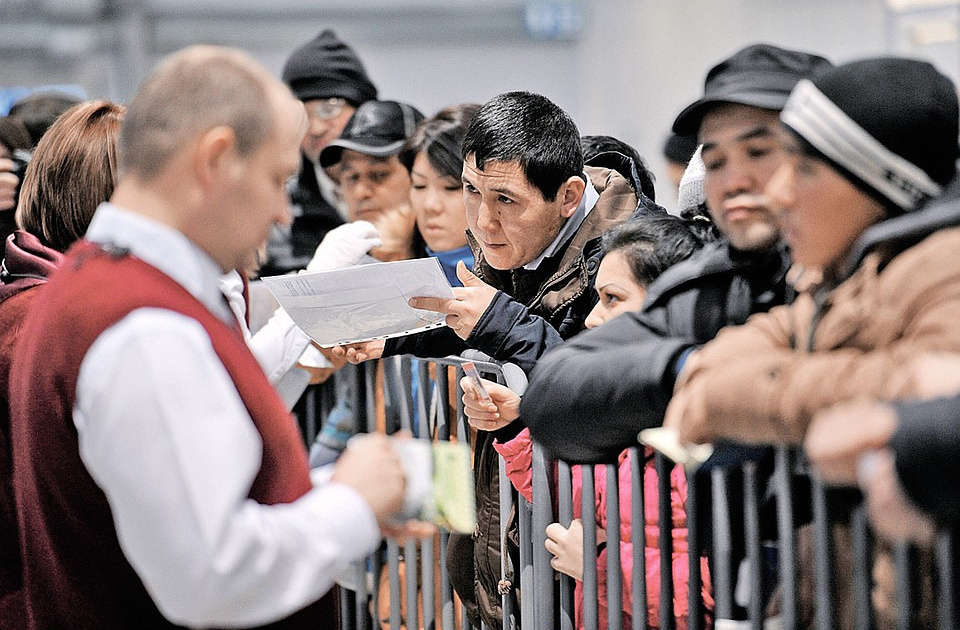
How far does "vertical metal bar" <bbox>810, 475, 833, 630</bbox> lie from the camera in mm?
1652

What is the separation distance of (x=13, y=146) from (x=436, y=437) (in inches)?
77.3

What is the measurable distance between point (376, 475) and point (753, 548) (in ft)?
2.00

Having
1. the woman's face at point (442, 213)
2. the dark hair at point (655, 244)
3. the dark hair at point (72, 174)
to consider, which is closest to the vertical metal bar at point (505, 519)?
the dark hair at point (655, 244)

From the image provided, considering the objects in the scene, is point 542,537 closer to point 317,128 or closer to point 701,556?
point 701,556

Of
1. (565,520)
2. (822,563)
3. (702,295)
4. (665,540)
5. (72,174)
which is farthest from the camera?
(565,520)

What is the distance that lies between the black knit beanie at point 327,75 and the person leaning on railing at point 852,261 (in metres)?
2.99

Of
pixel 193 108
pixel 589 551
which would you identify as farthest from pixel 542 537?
pixel 193 108

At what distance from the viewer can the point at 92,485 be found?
1581 mm

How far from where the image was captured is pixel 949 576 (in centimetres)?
149

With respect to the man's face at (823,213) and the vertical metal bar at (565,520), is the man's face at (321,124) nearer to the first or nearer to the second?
the vertical metal bar at (565,520)

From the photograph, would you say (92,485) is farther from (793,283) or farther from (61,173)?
(793,283)

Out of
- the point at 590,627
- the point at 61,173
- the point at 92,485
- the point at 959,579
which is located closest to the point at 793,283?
the point at 959,579

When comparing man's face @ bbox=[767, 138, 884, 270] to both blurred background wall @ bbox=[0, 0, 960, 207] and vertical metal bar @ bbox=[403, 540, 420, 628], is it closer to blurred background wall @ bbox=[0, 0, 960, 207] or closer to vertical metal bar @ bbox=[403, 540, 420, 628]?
vertical metal bar @ bbox=[403, 540, 420, 628]

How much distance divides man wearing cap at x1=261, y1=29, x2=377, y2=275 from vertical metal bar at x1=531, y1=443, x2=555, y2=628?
5.80 feet
